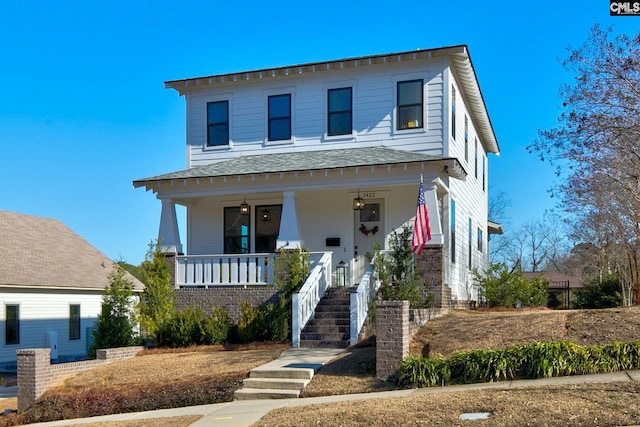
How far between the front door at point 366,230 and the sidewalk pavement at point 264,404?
7.87m

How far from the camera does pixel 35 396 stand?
12906 millimetres

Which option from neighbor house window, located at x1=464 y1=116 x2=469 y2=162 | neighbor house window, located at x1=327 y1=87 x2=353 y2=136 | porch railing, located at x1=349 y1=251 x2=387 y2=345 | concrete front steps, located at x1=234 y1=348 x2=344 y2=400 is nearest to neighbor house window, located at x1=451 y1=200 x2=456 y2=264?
neighbor house window, located at x1=464 y1=116 x2=469 y2=162

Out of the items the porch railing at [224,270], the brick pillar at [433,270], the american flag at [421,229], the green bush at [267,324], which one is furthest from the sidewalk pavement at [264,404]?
the porch railing at [224,270]

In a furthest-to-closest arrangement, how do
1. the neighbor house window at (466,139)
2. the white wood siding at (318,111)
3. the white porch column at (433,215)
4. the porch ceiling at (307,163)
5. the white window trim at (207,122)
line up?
the neighbor house window at (466,139), the white window trim at (207,122), the white wood siding at (318,111), the porch ceiling at (307,163), the white porch column at (433,215)

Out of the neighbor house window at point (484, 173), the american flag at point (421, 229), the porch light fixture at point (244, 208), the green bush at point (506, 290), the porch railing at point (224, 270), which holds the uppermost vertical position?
the neighbor house window at point (484, 173)

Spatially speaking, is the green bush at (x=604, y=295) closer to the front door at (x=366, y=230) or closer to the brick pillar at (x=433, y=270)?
the front door at (x=366, y=230)

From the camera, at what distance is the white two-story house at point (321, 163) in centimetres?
Answer: 1781

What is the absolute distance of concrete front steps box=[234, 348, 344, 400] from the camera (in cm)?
1159

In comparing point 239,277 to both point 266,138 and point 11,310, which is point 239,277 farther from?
point 11,310

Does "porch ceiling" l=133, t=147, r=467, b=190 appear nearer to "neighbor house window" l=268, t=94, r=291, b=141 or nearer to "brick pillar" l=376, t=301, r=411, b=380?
"neighbor house window" l=268, t=94, r=291, b=141

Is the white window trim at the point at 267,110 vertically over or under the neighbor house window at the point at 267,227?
over

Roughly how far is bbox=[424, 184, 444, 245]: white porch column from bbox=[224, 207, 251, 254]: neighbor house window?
5.97 metres

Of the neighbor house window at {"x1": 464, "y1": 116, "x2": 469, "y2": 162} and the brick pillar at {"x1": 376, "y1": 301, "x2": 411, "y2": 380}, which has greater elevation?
the neighbor house window at {"x1": 464, "y1": 116, "x2": 469, "y2": 162}

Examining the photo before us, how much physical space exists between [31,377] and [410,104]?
11.8m
